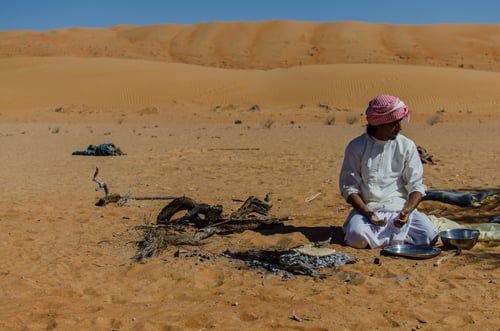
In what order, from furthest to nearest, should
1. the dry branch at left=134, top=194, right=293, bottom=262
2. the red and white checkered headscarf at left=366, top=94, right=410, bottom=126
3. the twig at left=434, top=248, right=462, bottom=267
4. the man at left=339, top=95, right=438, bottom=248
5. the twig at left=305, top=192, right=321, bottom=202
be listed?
1. the twig at left=305, top=192, right=321, bottom=202
2. the dry branch at left=134, top=194, right=293, bottom=262
3. the man at left=339, top=95, right=438, bottom=248
4. the red and white checkered headscarf at left=366, top=94, right=410, bottom=126
5. the twig at left=434, top=248, right=462, bottom=267

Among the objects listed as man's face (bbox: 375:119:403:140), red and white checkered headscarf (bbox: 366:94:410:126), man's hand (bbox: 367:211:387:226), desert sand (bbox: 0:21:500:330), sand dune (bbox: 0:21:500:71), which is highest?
sand dune (bbox: 0:21:500:71)

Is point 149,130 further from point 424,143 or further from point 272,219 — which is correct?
point 272,219

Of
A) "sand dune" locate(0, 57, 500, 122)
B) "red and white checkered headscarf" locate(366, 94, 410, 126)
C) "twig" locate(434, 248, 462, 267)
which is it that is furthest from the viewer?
"sand dune" locate(0, 57, 500, 122)

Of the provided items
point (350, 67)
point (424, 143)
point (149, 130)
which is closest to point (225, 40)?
point (350, 67)

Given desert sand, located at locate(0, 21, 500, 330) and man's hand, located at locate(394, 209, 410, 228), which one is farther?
man's hand, located at locate(394, 209, 410, 228)

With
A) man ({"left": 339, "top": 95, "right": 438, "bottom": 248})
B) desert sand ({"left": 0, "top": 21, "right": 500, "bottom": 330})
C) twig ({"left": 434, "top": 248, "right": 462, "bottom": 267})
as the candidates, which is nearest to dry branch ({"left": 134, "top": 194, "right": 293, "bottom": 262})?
desert sand ({"left": 0, "top": 21, "right": 500, "bottom": 330})

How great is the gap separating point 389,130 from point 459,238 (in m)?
1.11

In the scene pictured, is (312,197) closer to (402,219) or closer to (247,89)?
(402,219)

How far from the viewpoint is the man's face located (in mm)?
5773

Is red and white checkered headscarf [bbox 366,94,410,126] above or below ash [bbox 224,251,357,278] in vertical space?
above

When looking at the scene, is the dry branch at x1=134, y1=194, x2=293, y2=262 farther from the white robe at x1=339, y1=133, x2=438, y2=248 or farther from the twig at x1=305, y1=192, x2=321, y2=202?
the twig at x1=305, y1=192, x2=321, y2=202

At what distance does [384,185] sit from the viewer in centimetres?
603

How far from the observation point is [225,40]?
70750 mm

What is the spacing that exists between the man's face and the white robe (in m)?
0.06
